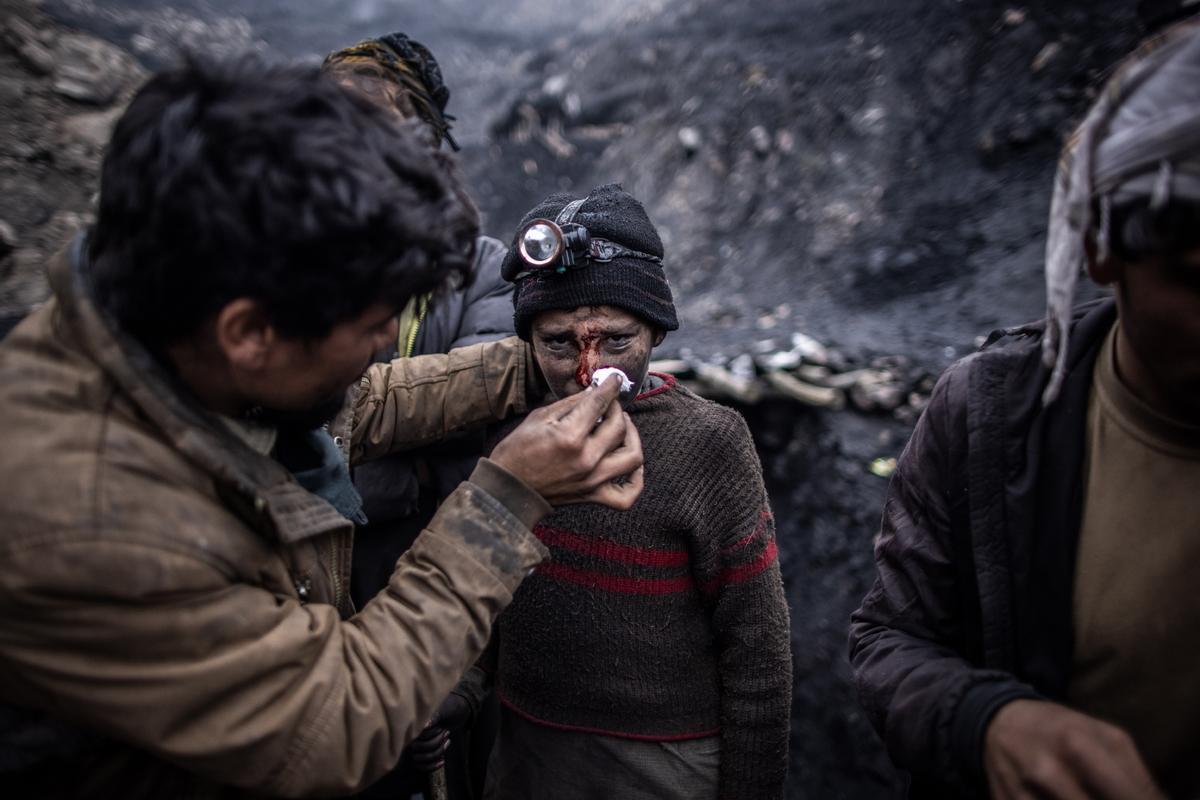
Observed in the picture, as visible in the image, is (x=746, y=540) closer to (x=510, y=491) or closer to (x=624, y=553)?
(x=624, y=553)

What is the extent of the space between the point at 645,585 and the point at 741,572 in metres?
0.26

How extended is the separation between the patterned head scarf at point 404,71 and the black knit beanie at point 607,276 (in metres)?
1.00

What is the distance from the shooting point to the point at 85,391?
1135mm

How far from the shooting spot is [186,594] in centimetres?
112

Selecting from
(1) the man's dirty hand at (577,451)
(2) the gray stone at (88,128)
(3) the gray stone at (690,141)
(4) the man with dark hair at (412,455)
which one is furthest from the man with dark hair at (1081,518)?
(2) the gray stone at (88,128)

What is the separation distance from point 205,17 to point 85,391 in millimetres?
15221

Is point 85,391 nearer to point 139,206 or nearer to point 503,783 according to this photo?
point 139,206

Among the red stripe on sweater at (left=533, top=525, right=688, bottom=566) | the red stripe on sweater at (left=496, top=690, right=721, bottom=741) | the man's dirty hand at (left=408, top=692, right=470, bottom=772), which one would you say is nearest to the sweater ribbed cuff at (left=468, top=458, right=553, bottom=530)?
the red stripe on sweater at (left=533, top=525, right=688, bottom=566)

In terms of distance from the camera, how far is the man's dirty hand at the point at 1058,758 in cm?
107

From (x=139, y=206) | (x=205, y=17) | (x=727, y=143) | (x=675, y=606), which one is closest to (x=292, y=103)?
(x=139, y=206)

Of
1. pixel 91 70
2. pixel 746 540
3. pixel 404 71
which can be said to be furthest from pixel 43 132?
pixel 746 540

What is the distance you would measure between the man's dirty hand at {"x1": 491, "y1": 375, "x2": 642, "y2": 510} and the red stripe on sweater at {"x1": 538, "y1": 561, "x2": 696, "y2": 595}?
1.38ft

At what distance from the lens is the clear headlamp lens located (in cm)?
190

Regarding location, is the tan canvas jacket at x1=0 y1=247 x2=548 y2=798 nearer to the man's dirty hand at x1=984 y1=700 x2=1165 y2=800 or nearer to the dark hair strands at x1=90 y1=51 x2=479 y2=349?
the dark hair strands at x1=90 y1=51 x2=479 y2=349
